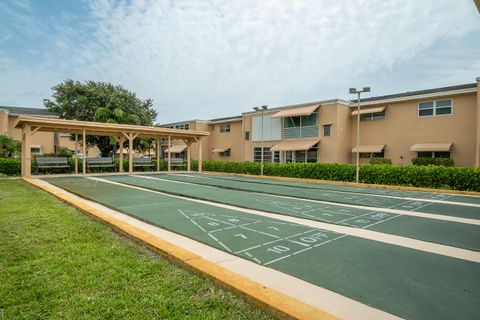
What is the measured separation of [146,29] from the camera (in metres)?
17.4

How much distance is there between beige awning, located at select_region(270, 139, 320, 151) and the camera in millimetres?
23750

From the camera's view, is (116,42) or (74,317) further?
(116,42)

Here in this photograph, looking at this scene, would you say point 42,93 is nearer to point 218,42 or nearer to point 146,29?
point 146,29

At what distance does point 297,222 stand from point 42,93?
31.2 metres

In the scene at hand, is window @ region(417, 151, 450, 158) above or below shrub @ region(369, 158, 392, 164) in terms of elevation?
above

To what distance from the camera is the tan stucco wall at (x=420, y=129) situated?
59.1 ft

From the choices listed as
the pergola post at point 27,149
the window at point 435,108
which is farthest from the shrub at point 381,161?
the pergola post at point 27,149

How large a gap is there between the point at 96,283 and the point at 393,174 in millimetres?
13946

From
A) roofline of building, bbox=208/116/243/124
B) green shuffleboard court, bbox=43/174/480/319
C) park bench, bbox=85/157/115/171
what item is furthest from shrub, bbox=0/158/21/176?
roofline of building, bbox=208/116/243/124

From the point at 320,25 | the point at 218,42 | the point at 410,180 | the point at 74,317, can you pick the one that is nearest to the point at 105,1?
the point at 218,42

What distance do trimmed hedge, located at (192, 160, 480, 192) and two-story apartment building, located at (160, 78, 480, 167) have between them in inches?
185

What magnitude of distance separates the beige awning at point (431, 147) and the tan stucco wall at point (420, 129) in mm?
371

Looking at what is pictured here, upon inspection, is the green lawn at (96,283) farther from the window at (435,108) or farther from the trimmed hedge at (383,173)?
the window at (435,108)

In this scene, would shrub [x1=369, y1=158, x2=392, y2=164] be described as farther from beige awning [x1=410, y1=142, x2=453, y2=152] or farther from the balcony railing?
the balcony railing
